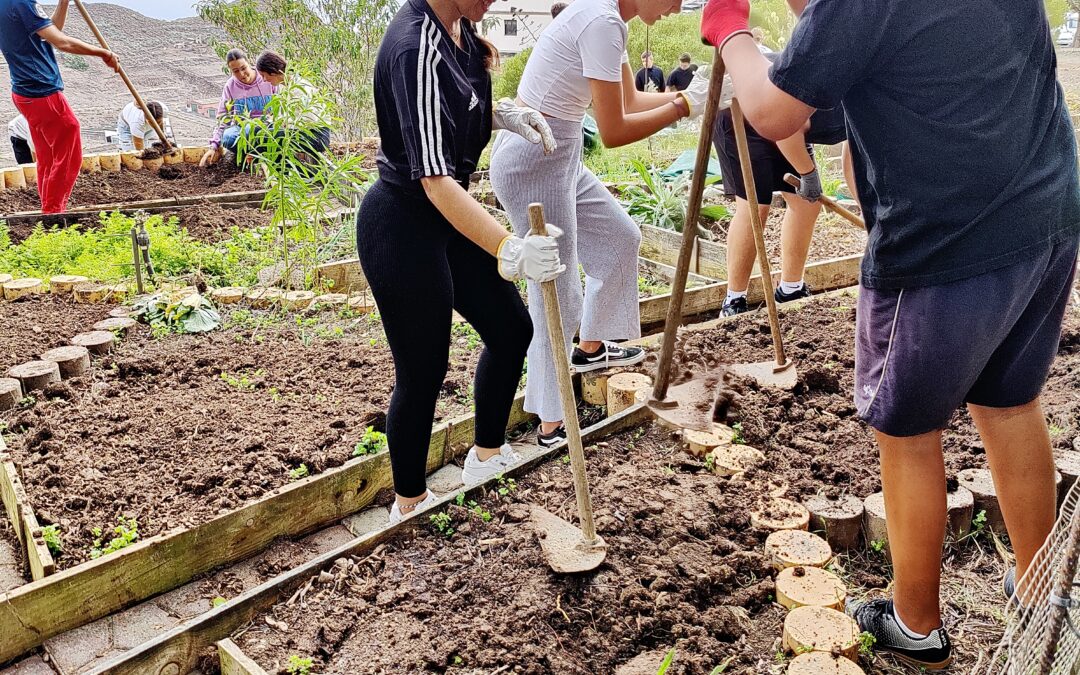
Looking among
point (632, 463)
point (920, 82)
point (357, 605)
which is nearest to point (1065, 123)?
point (920, 82)

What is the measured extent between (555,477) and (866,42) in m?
1.72

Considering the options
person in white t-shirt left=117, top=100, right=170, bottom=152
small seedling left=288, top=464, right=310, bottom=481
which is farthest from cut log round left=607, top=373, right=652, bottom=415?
person in white t-shirt left=117, top=100, right=170, bottom=152

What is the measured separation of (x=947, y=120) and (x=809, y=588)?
4.07ft

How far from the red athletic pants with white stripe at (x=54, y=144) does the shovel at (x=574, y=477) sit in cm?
575

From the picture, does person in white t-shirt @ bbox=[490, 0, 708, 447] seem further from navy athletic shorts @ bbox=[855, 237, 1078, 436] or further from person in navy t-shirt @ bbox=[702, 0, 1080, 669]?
navy athletic shorts @ bbox=[855, 237, 1078, 436]

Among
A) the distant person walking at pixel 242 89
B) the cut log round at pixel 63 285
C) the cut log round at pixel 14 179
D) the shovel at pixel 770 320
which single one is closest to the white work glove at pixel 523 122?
the shovel at pixel 770 320

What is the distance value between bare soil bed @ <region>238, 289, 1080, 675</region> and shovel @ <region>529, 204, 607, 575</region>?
0.04 m

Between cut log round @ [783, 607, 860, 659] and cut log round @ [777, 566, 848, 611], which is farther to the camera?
cut log round @ [777, 566, 848, 611]

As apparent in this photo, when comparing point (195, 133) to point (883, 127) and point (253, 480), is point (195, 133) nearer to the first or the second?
point (253, 480)

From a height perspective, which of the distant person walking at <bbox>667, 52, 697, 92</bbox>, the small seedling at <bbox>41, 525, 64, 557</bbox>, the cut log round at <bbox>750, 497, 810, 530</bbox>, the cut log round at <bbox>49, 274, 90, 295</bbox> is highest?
the distant person walking at <bbox>667, 52, 697, 92</bbox>

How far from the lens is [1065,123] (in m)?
1.77

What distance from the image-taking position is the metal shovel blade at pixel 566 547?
225 centimetres

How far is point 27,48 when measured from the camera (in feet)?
20.3

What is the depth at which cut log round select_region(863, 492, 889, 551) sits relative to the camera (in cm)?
250
